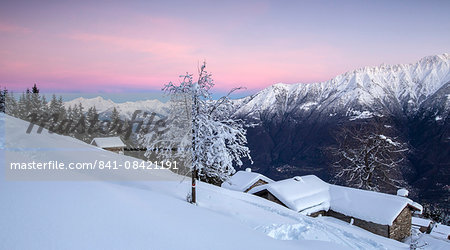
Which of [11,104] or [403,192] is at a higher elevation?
[11,104]

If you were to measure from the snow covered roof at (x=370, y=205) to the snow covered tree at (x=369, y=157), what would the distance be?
63.9 inches

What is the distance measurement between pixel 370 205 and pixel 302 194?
20.3ft

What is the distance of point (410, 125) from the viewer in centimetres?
17875

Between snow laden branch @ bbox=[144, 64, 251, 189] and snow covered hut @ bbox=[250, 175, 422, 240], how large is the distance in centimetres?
1461

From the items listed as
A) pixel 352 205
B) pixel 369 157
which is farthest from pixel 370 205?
pixel 369 157

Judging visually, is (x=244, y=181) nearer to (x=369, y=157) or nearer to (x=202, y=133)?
(x=369, y=157)

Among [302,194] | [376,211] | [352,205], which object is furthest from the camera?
[302,194]

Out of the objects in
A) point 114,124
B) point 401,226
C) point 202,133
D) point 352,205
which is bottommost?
point 401,226

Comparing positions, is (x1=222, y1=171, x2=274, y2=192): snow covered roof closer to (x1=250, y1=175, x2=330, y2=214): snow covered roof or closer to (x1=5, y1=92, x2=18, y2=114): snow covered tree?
(x1=250, y1=175, x2=330, y2=214): snow covered roof

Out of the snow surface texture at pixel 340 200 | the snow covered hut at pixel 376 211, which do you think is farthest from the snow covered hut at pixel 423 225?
the snow surface texture at pixel 340 200

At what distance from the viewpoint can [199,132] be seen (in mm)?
10547

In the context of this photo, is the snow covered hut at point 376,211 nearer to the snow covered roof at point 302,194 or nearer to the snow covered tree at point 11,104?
the snow covered roof at point 302,194

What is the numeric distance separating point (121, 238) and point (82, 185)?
16.2ft

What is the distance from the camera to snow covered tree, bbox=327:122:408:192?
78.9 ft
